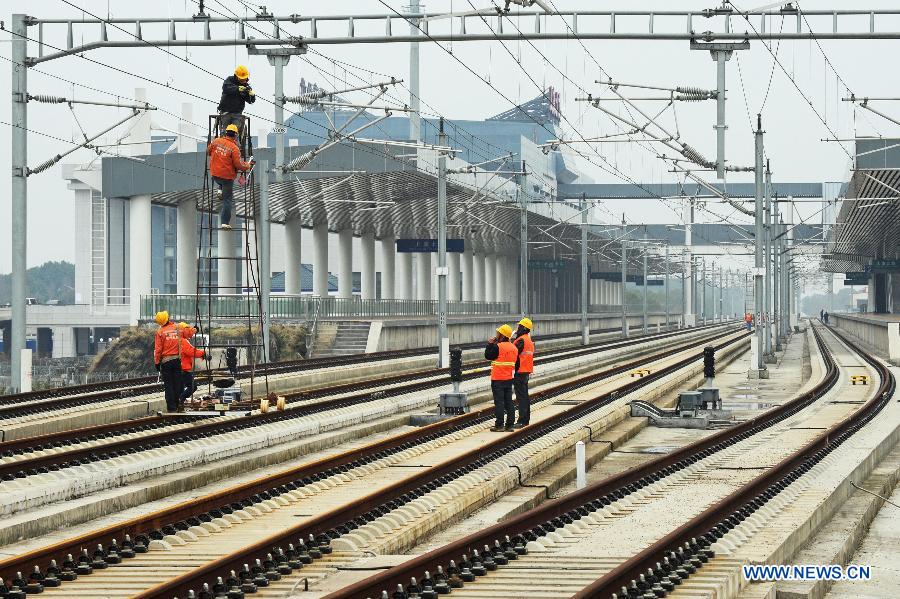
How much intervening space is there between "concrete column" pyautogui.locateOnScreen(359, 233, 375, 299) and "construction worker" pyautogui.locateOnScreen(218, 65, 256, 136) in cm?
5641

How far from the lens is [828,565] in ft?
36.7

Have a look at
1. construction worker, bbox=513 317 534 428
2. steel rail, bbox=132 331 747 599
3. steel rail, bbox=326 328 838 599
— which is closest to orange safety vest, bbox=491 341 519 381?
construction worker, bbox=513 317 534 428

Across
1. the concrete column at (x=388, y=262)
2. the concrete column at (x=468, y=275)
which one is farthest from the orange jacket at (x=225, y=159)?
the concrete column at (x=468, y=275)

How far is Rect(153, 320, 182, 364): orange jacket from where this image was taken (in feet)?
71.4

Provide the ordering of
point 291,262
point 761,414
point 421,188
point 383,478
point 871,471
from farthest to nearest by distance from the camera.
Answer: point 291,262 < point 421,188 < point 761,414 < point 871,471 < point 383,478

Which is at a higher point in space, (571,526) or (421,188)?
(421,188)

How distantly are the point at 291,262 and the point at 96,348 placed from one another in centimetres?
3357

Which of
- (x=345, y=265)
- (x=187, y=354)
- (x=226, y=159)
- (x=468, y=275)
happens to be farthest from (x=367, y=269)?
(x=226, y=159)

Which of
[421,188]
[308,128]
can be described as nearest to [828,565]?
[421,188]

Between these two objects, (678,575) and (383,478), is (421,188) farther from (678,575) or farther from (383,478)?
(678,575)

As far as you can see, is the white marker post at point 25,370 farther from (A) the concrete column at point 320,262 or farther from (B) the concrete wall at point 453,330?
(A) the concrete column at point 320,262

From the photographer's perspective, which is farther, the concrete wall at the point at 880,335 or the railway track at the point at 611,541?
the concrete wall at the point at 880,335

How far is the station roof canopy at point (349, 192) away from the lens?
54094 millimetres

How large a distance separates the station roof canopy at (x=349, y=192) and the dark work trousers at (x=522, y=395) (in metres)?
24.4
